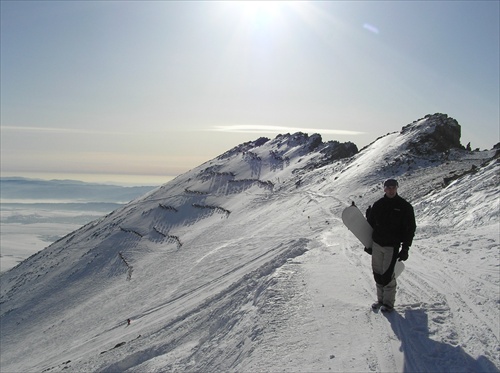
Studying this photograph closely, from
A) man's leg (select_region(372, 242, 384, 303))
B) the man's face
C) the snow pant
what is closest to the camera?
the man's face

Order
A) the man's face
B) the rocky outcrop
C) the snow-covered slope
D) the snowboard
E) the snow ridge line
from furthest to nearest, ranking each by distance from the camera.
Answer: the rocky outcrop → the snow ridge line → the snowboard → the man's face → the snow-covered slope

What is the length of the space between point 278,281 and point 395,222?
4.75m

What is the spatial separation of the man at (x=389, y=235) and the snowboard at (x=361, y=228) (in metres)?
0.22

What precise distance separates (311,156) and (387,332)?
208 ft

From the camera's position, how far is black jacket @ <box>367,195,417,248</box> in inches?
320

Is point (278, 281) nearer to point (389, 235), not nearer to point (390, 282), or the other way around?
point (390, 282)

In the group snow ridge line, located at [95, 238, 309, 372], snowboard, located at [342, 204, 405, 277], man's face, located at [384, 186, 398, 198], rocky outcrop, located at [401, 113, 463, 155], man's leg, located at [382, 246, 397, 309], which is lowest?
snow ridge line, located at [95, 238, 309, 372]

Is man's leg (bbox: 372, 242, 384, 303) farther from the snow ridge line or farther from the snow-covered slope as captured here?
the snow ridge line

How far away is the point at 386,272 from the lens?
8.30m

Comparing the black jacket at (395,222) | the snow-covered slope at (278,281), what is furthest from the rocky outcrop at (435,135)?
the black jacket at (395,222)

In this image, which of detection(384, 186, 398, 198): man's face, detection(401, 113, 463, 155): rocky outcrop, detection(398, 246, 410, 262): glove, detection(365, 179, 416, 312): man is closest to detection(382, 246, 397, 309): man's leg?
detection(365, 179, 416, 312): man

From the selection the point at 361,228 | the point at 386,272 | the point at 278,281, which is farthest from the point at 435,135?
the point at 386,272

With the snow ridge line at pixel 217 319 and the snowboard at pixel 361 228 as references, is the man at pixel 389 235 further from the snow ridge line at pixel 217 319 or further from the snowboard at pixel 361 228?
the snow ridge line at pixel 217 319

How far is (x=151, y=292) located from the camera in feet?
98.4
